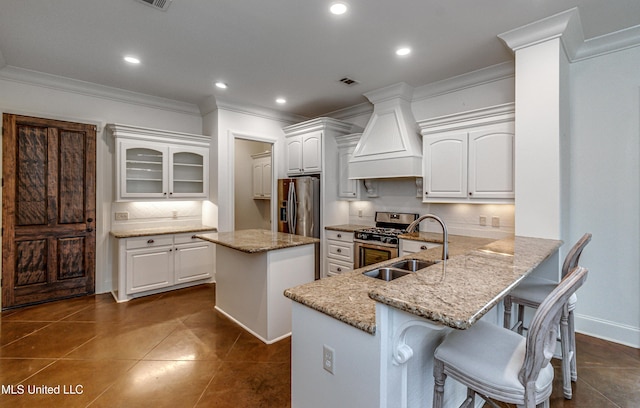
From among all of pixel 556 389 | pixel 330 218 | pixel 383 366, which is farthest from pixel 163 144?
pixel 556 389

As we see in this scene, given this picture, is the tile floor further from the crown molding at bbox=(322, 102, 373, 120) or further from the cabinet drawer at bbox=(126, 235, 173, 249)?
the crown molding at bbox=(322, 102, 373, 120)

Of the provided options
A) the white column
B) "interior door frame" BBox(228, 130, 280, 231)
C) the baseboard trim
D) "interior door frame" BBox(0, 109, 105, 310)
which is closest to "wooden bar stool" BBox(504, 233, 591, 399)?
the white column

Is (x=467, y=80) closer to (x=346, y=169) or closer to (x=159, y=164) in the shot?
(x=346, y=169)

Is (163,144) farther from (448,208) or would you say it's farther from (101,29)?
(448,208)

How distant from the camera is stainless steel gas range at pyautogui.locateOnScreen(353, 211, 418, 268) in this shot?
3.80 metres

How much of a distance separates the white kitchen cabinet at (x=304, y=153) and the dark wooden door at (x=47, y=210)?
9.05ft

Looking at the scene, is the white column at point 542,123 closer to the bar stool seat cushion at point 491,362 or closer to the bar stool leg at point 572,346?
the bar stool leg at point 572,346

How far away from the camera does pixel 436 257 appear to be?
219 centimetres

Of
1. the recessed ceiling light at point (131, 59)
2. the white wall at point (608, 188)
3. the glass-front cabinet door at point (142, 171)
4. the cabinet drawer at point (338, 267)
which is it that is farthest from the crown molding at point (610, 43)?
the glass-front cabinet door at point (142, 171)

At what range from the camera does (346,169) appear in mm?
4703

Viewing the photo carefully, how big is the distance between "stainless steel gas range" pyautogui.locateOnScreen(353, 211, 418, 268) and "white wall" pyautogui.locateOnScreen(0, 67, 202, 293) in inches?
133

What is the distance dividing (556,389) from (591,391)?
0.24 m

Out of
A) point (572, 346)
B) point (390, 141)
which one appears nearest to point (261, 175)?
point (390, 141)

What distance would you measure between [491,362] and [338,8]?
2462 millimetres
